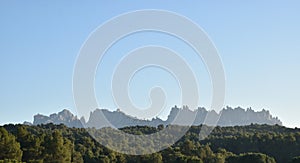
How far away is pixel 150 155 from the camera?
73.6 metres

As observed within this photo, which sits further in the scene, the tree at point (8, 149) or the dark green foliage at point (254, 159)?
the dark green foliage at point (254, 159)

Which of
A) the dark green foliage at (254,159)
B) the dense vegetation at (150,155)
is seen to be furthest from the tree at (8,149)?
the dark green foliage at (254,159)

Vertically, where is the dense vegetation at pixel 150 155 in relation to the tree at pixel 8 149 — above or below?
above

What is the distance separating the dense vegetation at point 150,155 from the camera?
201 feet

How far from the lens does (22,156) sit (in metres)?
60.9

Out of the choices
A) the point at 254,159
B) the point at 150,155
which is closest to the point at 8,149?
the point at 150,155

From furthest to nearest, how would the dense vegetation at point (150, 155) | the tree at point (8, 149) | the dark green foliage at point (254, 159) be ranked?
the dark green foliage at point (254, 159) → the dense vegetation at point (150, 155) → the tree at point (8, 149)

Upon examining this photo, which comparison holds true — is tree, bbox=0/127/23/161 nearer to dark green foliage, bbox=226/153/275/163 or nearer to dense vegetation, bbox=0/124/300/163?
dense vegetation, bbox=0/124/300/163

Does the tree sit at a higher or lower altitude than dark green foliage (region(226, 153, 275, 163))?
higher

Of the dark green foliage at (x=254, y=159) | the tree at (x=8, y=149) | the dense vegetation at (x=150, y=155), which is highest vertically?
the dense vegetation at (x=150, y=155)

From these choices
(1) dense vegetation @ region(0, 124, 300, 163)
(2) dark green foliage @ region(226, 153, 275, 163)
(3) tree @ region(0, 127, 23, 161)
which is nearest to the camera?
(3) tree @ region(0, 127, 23, 161)

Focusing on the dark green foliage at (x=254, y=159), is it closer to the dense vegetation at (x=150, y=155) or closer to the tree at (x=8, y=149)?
the dense vegetation at (x=150, y=155)

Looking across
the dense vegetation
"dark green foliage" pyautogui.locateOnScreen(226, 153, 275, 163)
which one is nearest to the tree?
the dense vegetation

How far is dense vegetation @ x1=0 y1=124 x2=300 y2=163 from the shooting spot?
61219 mm
